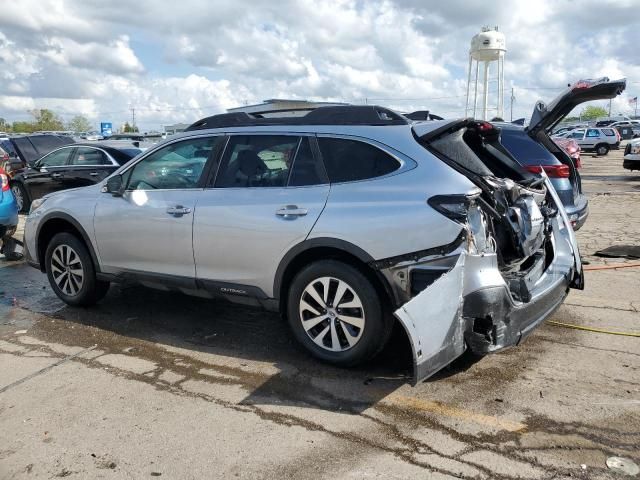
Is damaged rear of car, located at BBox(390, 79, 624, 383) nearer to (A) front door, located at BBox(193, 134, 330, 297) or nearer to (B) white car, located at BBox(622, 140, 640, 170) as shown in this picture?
(A) front door, located at BBox(193, 134, 330, 297)

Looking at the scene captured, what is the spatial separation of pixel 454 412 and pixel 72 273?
3.93 m

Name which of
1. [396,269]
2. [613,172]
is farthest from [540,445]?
[613,172]

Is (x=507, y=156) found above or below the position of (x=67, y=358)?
above

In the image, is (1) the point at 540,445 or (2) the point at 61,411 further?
(2) the point at 61,411

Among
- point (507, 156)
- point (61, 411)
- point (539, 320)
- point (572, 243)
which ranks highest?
point (507, 156)

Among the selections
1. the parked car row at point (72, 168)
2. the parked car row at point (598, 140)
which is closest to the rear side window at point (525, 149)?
the parked car row at point (72, 168)

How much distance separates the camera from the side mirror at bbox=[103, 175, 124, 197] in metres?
5.19

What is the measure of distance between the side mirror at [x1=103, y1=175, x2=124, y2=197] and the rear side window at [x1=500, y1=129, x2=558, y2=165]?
443 cm

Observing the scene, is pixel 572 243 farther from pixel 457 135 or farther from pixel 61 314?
pixel 61 314

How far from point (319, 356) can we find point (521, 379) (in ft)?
4.55

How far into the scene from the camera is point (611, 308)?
17.6 ft

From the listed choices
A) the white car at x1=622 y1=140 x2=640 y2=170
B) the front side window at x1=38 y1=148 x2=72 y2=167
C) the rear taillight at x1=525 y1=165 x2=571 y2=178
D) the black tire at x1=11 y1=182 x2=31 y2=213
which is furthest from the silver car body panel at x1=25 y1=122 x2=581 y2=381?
the white car at x1=622 y1=140 x2=640 y2=170

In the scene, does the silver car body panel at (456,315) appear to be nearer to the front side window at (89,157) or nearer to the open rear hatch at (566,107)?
the open rear hatch at (566,107)

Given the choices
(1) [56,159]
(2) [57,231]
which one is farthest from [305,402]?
(1) [56,159]
